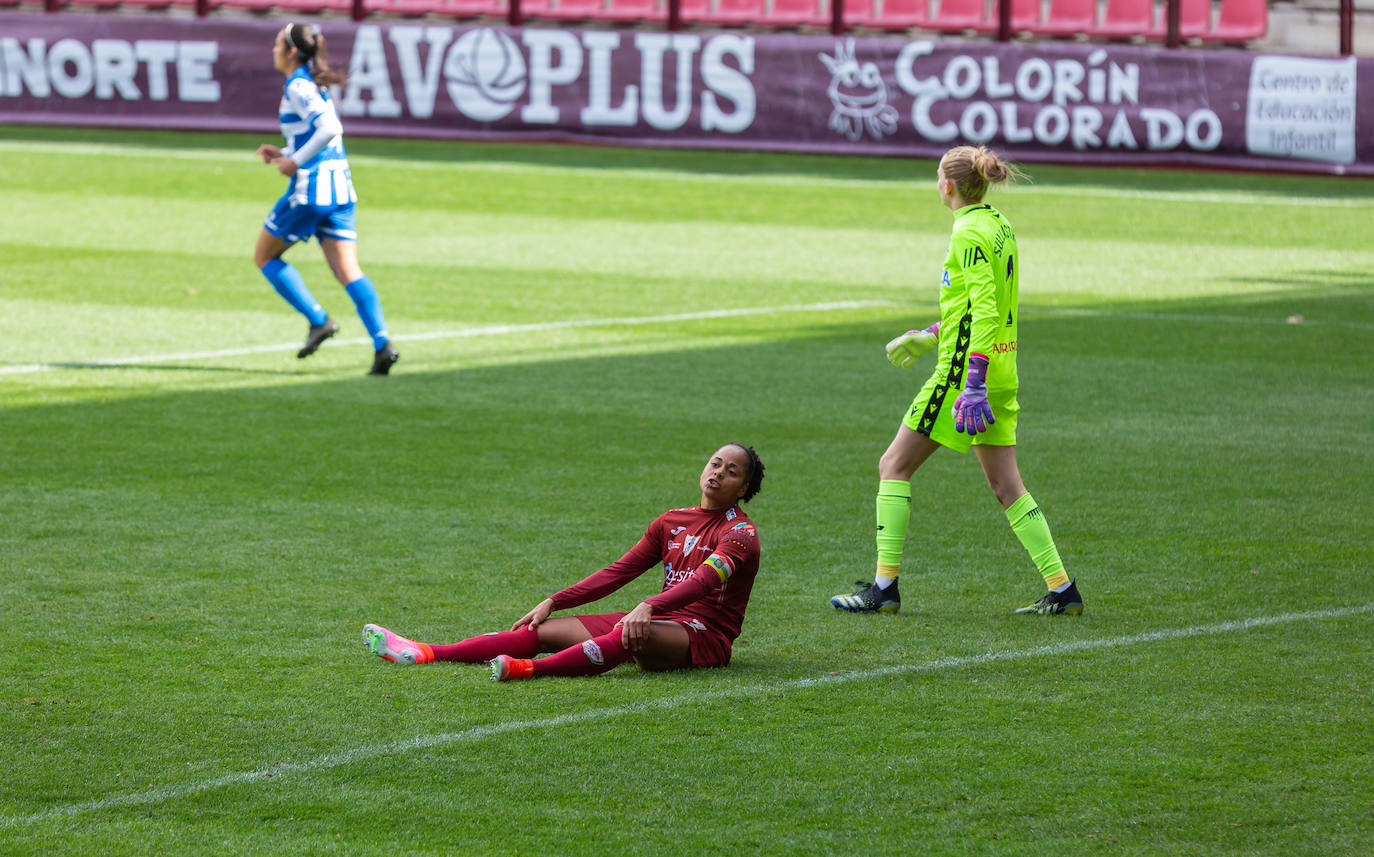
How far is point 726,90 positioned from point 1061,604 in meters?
20.7

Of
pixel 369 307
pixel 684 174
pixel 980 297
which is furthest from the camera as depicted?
pixel 684 174

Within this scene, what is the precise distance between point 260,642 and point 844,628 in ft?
6.70

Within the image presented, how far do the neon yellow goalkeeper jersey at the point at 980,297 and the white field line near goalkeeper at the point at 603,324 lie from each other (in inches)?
288

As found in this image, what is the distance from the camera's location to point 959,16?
107 feet

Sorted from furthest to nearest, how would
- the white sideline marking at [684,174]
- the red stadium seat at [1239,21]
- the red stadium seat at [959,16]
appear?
1. the red stadium seat at [959,16]
2. the red stadium seat at [1239,21]
3. the white sideline marking at [684,174]

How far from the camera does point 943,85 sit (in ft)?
85.7

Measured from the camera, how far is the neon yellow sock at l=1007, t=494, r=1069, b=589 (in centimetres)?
704

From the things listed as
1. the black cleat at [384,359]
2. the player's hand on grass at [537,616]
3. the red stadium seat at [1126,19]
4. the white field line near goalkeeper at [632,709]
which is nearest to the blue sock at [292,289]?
the black cleat at [384,359]

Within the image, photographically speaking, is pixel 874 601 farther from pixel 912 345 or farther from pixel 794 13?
pixel 794 13

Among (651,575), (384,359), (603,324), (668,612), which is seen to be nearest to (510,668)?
(668,612)

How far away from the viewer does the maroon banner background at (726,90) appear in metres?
24.9

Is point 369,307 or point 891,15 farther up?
point 891,15

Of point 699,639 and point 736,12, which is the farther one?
point 736,12

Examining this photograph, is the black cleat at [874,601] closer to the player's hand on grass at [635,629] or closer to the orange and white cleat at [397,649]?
the player's hand on grass at [635,629]
